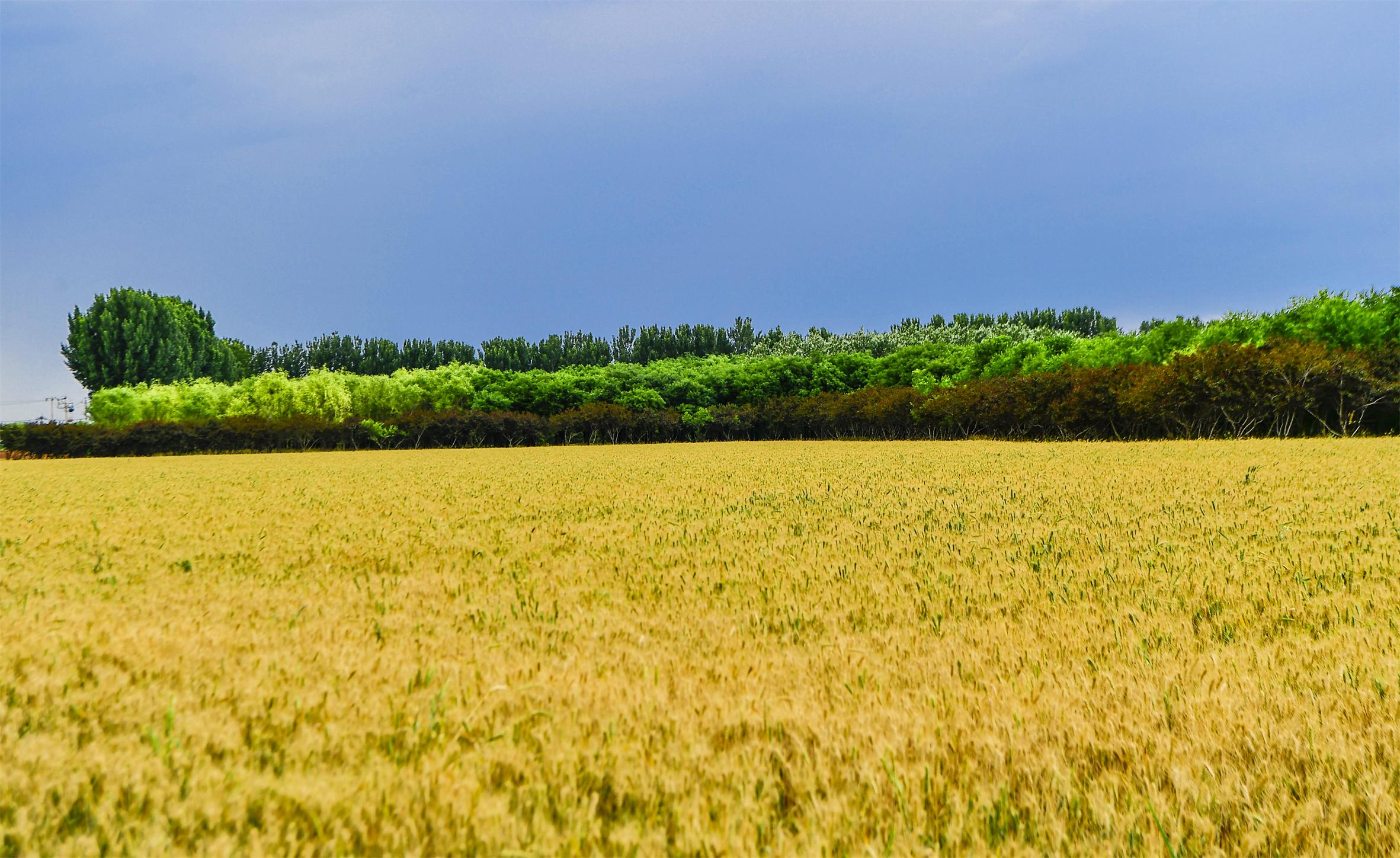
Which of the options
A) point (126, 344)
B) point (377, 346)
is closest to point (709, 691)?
point (126, 344)

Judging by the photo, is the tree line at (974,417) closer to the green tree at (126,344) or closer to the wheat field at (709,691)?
the wheat field at (709,691)

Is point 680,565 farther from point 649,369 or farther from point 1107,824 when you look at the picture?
point 649,369

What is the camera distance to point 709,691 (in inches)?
88.8

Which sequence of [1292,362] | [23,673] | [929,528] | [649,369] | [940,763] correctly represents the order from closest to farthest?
[940,763]
[23,673]
[929,528]
[1292,362]
[649,369]

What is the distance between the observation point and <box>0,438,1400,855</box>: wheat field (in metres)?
1.60

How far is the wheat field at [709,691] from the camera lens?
1.60 meters

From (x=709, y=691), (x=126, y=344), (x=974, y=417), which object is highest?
(x=126, y=344)

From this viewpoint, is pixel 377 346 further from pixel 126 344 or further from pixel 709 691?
pixel 709 691

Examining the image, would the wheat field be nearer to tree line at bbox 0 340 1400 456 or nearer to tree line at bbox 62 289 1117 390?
tree line at bbox 0 340 1400 456

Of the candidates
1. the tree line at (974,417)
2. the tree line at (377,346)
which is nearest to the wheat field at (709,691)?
the tree line at (974,417)

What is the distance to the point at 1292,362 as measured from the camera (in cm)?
1808

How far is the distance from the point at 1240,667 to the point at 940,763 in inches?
58.9

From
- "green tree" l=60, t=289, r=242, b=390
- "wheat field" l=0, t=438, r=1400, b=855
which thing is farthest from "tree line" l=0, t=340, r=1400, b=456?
"green tree" l=60, t=289, r=242, b=390

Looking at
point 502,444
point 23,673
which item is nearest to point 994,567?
point 23,673
